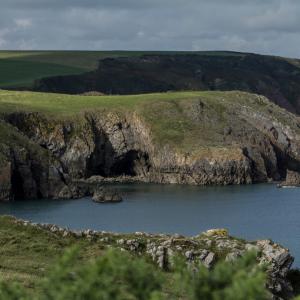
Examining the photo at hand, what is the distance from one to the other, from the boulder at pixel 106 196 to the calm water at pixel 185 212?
5.66 ft

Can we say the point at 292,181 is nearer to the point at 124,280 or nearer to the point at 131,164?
the point at 131,164

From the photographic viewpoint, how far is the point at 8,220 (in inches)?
2019

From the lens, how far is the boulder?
139725 millimetres

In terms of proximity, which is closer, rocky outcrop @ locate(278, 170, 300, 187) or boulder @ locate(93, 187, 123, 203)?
boulder @ locate(93, 187, 123, 203)

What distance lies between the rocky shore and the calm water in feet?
109

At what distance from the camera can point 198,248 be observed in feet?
162

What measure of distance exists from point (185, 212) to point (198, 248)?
3027 inches

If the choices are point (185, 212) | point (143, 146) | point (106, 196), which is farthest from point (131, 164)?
point (185, 212)

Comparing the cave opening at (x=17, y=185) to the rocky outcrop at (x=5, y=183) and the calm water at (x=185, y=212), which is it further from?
the calm water at (x=185, y=212)

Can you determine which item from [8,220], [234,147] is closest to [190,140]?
[234,147]

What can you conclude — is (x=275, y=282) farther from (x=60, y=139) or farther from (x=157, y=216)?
(x=60, y=139)

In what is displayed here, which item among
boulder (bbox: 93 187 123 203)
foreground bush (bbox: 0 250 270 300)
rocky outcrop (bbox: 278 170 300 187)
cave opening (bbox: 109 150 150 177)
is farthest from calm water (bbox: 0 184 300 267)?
foreground bush (bbox: 0 250 270 300)

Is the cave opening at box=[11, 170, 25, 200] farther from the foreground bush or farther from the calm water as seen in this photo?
the foreground bush

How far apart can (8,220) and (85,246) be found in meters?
5.83
